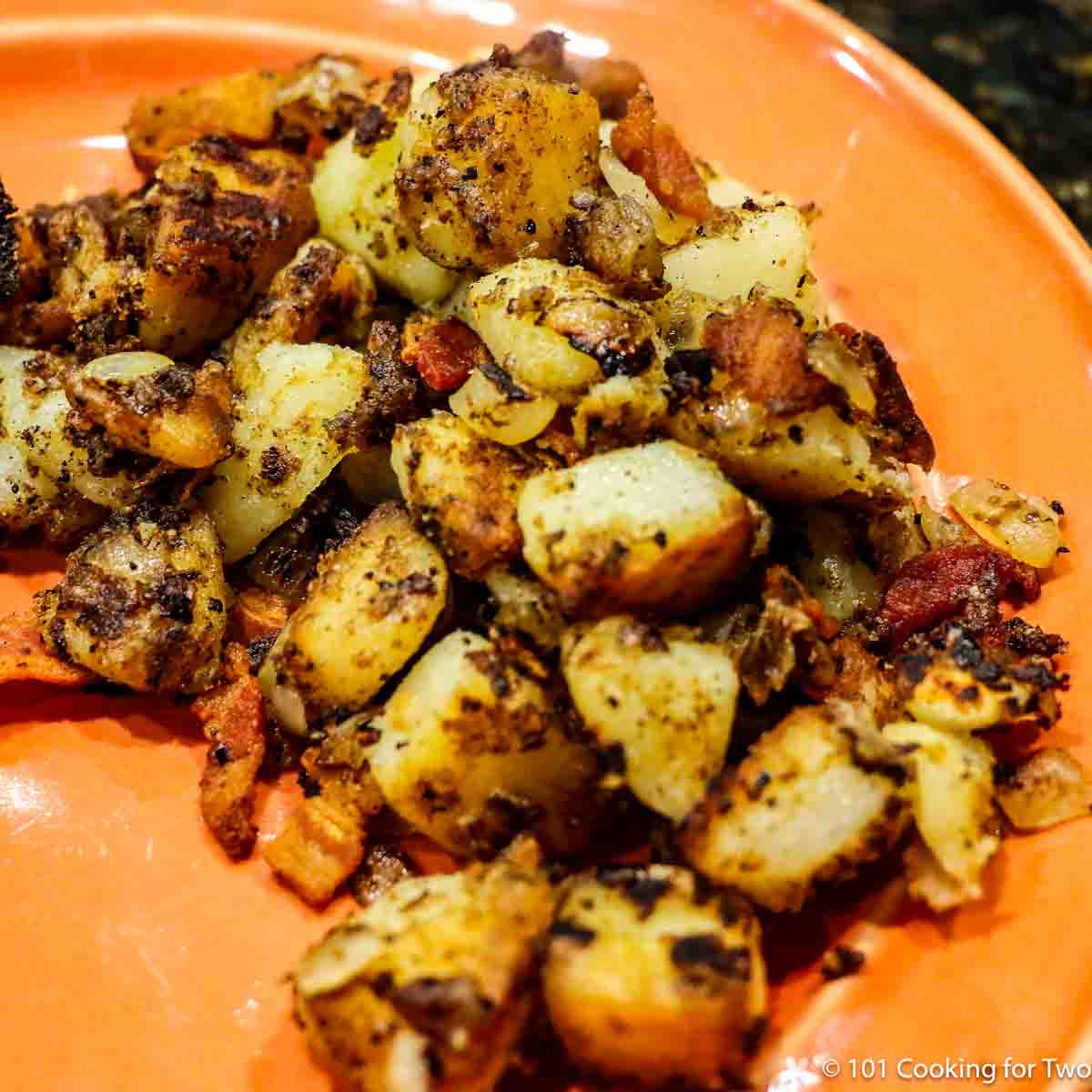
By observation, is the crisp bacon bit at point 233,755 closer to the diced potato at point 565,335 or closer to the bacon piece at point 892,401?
the diced potato at point 565,335

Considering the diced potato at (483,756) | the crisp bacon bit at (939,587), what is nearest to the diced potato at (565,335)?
the diced potato at (483,756)

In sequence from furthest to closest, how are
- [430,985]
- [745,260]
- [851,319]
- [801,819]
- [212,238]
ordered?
[851,319] → [212,238] → [745,260] → [801,819] → [430,985]

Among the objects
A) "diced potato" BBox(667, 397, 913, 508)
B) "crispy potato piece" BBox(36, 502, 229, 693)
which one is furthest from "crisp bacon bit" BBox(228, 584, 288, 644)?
"diced potato" BBox(667, 397, 913, 508)

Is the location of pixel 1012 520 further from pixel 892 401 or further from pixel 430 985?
pixel 430 985

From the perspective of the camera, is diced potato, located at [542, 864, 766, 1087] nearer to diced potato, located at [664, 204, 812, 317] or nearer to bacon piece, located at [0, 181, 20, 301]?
diced potato, located at [664, 204, 812, 317]

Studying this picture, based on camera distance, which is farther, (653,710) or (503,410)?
(503,410)

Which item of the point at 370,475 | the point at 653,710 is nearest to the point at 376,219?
the point at 370,475
